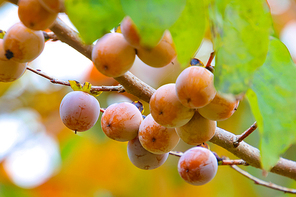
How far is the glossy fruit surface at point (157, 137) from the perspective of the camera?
566 mm

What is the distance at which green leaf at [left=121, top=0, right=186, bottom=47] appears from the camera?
0.26m

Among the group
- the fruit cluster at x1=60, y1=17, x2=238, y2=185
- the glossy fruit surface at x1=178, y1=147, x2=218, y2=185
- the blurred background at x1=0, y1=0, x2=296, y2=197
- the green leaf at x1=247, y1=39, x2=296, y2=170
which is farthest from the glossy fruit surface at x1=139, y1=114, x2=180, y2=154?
the blurred background at x1=0, y1=0, x2=296, y2=197

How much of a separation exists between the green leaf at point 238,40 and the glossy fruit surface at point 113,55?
158 mm

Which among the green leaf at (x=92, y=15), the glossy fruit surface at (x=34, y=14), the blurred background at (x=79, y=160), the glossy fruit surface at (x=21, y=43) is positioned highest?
the green leaf at (x=92, y=15)

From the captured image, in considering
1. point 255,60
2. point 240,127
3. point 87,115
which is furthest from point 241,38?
point 240,127

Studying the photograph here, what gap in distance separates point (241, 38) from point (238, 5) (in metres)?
0.05

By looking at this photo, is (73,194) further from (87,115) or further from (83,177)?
(87,115)

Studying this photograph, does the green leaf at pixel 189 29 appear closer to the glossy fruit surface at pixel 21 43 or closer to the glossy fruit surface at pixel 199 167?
the glossy fruit surface at pixel 21 43

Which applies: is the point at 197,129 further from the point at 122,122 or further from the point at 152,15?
the point at 152,15

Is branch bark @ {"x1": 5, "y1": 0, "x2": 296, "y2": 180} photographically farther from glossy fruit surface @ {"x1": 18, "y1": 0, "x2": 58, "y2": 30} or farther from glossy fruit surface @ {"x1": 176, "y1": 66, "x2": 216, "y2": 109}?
glossy fruit surface @ {"x1": 176, "y1": 66, "x2": 216, "y2": 109}

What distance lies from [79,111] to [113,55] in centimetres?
24

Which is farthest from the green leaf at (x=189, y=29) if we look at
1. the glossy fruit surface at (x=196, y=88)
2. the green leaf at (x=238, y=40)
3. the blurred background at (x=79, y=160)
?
the blurred background at (x=79, y=160)

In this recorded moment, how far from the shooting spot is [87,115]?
0.61m

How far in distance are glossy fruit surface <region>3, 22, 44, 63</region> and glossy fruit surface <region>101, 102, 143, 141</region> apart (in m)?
0.22
